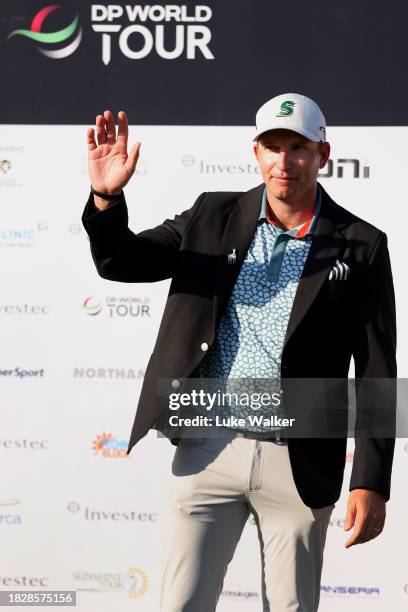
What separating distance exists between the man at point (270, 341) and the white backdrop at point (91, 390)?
1.55 m

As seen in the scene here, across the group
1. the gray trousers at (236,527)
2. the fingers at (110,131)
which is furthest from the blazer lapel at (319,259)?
the fingers at (110,131)

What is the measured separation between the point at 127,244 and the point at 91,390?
175cm

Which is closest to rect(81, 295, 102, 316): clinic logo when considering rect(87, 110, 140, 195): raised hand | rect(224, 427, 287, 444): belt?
rect(87, 110, 140, 195): raised hand

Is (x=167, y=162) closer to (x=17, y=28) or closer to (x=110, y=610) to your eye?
(x=17, y=28)

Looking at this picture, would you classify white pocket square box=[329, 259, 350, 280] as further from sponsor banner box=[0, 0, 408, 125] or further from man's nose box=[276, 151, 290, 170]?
sponsor banner box=[0, 0, 408, 125]

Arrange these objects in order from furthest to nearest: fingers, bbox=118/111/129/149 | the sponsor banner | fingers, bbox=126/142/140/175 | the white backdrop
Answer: the white backdrop
the sponsor banner
fingers, bbox=118/111/129/149
fingers, bbox=126/142/140/175

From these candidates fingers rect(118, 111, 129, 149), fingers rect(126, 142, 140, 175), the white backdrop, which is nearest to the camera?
fingers rect(126, 142, 140, 175)

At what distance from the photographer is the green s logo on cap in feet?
7.06

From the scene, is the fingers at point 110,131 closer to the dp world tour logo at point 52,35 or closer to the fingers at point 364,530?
the fingers at point 364,530

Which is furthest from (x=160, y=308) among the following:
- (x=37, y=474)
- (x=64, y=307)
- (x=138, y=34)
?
(x=138, y=34)

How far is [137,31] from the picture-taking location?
3.74m

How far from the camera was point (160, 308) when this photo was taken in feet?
12.7

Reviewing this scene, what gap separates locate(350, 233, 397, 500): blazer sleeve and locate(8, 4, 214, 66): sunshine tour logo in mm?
1869

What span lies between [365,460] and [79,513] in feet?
6.56
